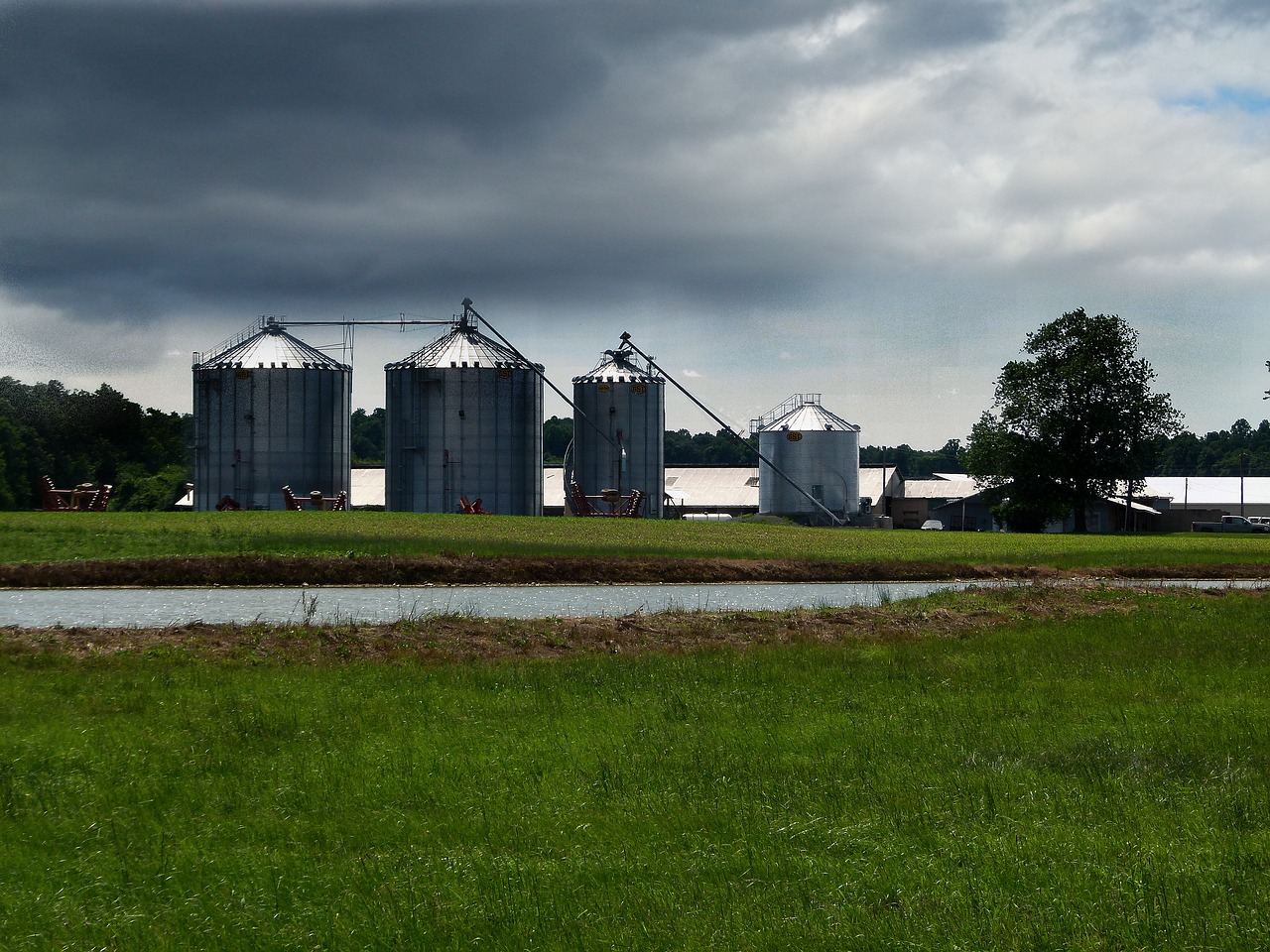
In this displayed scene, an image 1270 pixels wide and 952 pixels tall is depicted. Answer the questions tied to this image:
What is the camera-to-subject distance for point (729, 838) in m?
9.56

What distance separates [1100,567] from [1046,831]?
144 feet

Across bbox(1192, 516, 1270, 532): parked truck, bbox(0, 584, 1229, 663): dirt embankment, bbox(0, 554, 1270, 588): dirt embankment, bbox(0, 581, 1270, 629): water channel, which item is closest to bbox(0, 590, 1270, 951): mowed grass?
bbox(0, 584, 1229, 663): dirt embankment

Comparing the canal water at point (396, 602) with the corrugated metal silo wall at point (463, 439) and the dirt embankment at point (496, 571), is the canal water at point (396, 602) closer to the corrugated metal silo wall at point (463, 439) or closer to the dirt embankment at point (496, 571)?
the dirt embankment at point (496, 571)

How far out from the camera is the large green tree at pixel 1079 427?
315 feet

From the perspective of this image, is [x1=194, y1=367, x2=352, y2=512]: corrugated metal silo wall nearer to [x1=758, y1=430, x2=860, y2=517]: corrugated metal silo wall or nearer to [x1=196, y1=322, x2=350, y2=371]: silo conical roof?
[x1=196, y1=322, x2=350, y2=371]: silo conical roof

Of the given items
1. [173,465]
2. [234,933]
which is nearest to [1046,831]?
[234,933]

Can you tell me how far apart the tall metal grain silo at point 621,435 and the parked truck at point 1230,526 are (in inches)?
2122

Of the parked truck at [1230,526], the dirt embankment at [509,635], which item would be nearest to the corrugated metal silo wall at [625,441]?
→ the parked truck at [1230,526]

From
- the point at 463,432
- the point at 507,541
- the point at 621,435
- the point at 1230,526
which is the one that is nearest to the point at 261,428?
the point at 463,432

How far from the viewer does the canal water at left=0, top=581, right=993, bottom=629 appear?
1158 inches

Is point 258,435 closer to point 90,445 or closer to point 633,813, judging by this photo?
point 90,445

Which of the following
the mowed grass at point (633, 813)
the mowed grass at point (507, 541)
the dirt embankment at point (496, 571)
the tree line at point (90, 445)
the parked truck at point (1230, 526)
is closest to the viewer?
the mowed grass at point (633, 813)

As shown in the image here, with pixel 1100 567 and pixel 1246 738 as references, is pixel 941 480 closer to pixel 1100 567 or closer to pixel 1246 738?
pixel 1100 567

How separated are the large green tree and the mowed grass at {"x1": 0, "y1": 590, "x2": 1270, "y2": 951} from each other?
273 ft
